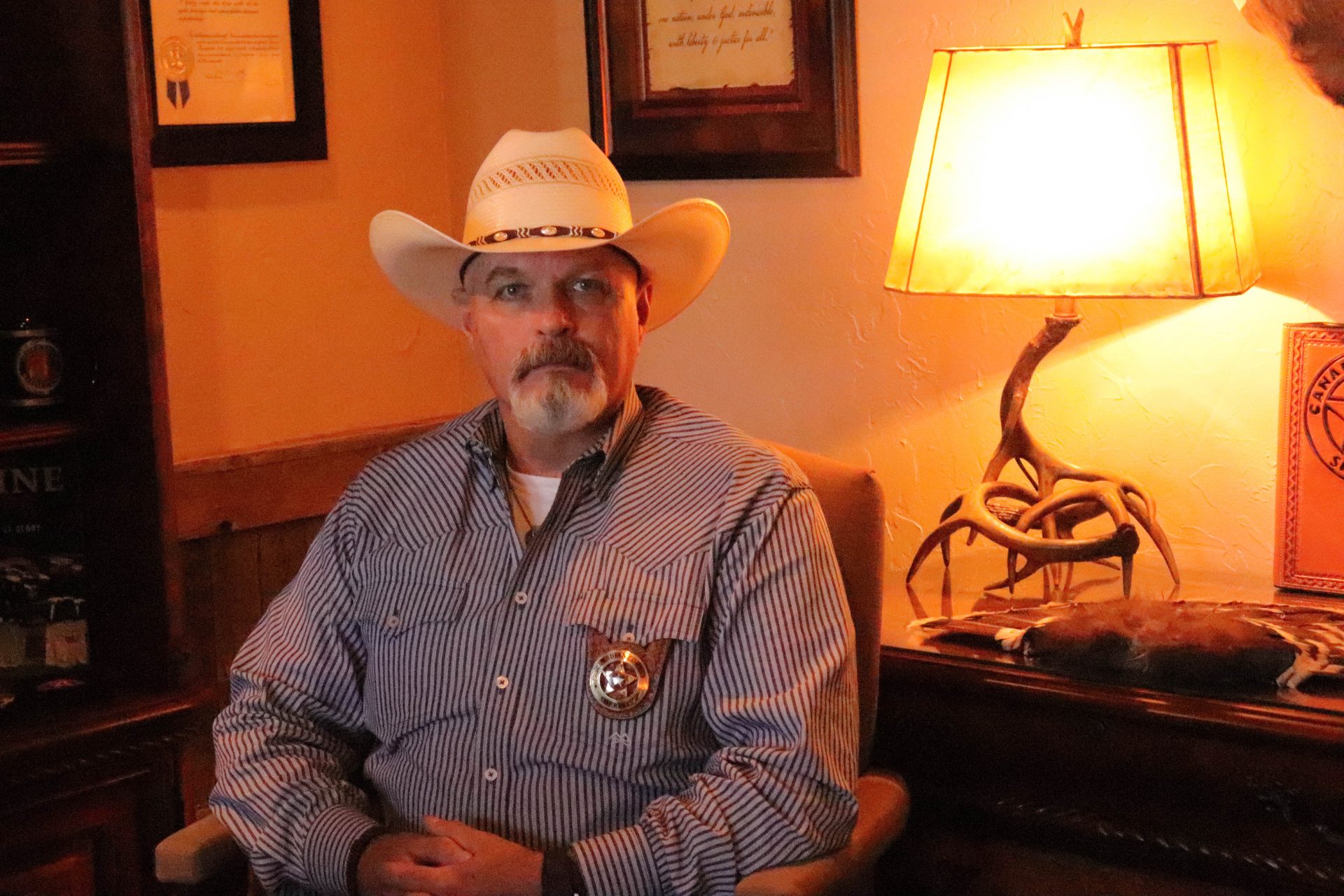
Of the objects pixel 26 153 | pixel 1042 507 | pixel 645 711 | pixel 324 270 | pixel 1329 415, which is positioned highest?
pixel 26 153

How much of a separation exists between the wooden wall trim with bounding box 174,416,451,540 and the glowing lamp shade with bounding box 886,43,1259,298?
1.25 meters

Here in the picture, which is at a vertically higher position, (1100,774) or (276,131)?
(276,131)

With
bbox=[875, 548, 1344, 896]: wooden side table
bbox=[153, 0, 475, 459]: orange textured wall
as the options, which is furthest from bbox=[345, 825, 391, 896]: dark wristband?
bbox=[153, 0, 475, 459]: orange textured wall

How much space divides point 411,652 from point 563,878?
1.12 ft

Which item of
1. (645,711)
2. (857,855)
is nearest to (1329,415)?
(857,855)

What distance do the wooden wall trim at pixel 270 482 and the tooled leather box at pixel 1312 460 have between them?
4.93ft

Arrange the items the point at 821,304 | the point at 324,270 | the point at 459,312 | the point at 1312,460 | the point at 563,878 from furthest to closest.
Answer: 1. the point at 324,270
2. the point at 821,304
3. the point at 459,312
4. the point at 1312,460
5. the point at 563,878

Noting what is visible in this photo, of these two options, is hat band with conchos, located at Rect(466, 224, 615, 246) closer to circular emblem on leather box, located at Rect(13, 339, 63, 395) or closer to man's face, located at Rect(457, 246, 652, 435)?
man's face, located at Rect(457, 246, 652, 435)

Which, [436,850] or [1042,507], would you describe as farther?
[1042,507]

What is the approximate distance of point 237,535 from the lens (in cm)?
250

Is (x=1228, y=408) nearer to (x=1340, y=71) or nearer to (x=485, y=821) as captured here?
(x=1340, y=71)

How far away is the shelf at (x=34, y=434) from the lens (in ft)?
6.49

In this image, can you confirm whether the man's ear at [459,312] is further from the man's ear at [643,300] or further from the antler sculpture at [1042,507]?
the antler sculpture at [1042,507]

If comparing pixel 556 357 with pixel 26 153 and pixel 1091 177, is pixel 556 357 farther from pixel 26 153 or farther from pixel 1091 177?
pixel 26 153
